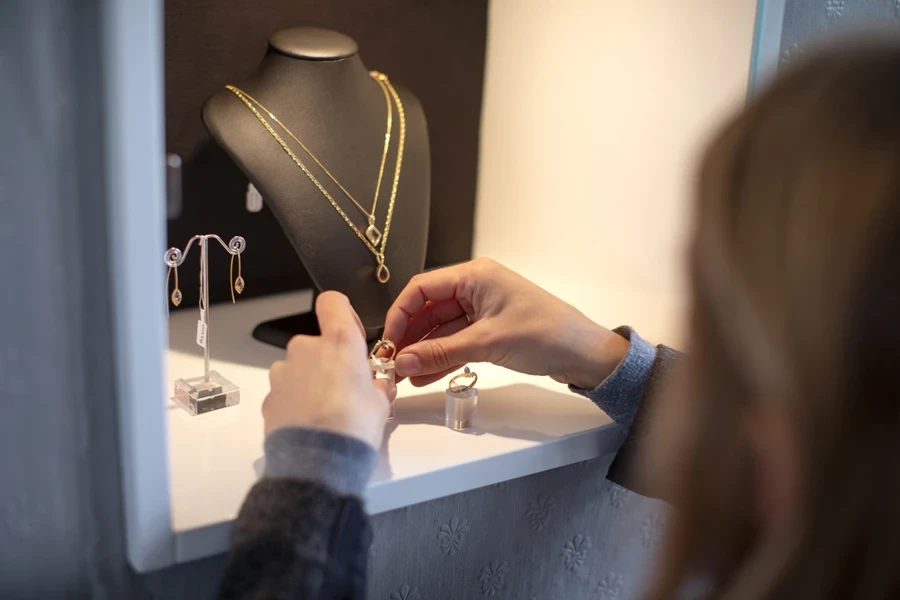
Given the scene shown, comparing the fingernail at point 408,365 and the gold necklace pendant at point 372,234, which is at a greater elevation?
the gold necklace pendant at point 372,234

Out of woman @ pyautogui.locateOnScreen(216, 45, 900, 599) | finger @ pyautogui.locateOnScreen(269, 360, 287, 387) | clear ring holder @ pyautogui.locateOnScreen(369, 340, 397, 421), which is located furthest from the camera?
clear ring holder @ pyautogui.locateOnScreen(369, 340, 397, 421)

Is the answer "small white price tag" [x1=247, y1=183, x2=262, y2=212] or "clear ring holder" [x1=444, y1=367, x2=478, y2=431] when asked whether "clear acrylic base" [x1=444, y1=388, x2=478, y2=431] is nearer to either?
"clear ring holder" [x1=444, y1=367, x2=478, y2=431]

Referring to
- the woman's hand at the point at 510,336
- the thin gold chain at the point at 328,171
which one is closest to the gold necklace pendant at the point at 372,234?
the thin gold chain at the point at 328,171

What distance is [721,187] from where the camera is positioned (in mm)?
410

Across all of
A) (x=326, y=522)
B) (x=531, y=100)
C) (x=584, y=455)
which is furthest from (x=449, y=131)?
(x=326, y=522)

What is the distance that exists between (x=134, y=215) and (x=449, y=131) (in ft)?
2.26

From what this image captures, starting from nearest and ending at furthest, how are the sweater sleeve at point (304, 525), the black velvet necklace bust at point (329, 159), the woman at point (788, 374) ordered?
1. the woman at point (788, 374)
2. the sweater sleeve at point (304, 525)
3. the black velvet necklace bust at point (329, 159)

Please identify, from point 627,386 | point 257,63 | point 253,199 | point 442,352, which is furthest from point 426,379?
point 257,63

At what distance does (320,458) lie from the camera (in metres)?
0.54

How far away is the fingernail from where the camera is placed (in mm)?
715

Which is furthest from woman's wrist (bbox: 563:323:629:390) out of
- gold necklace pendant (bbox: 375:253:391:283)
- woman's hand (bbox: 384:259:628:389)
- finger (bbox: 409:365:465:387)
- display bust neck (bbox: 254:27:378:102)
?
display bust neck (bbox: 254:27:378:102)

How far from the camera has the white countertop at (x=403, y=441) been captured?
589 millimetres

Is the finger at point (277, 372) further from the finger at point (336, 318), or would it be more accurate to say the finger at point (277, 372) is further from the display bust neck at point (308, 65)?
the display bust neck at point (308, 65)

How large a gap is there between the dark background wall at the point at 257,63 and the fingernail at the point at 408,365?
361 millimetres
